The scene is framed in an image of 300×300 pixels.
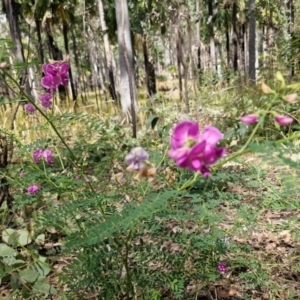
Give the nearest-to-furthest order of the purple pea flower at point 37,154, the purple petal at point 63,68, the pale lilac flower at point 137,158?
the pale lilac flower at point 137,158, the purple petal at point 63,68, the purple pea flower at point 37,154

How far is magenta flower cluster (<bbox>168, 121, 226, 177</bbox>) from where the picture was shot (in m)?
0.62

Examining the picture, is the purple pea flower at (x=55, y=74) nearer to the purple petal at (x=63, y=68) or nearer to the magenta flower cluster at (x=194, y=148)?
the purple petal at (x=63, y=68)

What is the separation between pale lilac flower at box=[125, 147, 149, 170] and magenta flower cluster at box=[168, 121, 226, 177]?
0.15m

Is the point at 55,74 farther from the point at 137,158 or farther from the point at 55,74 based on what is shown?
the point at 137,158

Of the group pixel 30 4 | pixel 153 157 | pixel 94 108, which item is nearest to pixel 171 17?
pixel 153 157

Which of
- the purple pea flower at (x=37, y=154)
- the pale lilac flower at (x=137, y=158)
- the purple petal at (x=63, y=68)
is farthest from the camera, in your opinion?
the purple pea flower at (x=37, y=154)

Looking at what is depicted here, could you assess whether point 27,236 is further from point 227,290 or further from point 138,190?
point 227,290

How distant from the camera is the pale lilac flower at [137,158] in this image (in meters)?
0.79

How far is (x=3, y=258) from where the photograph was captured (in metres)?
1.56

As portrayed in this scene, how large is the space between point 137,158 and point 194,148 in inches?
8.2

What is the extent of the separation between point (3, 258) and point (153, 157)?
88 cm

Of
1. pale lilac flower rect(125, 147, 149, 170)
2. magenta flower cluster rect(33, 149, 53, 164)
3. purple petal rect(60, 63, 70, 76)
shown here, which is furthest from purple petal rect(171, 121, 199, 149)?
magenta flower cluster rect(33, 149, 53, 164)

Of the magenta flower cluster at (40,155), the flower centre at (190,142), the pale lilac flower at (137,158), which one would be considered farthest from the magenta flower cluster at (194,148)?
the magenta flower cluster at (40,155)

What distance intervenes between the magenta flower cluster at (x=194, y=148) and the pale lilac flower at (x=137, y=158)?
147mm
